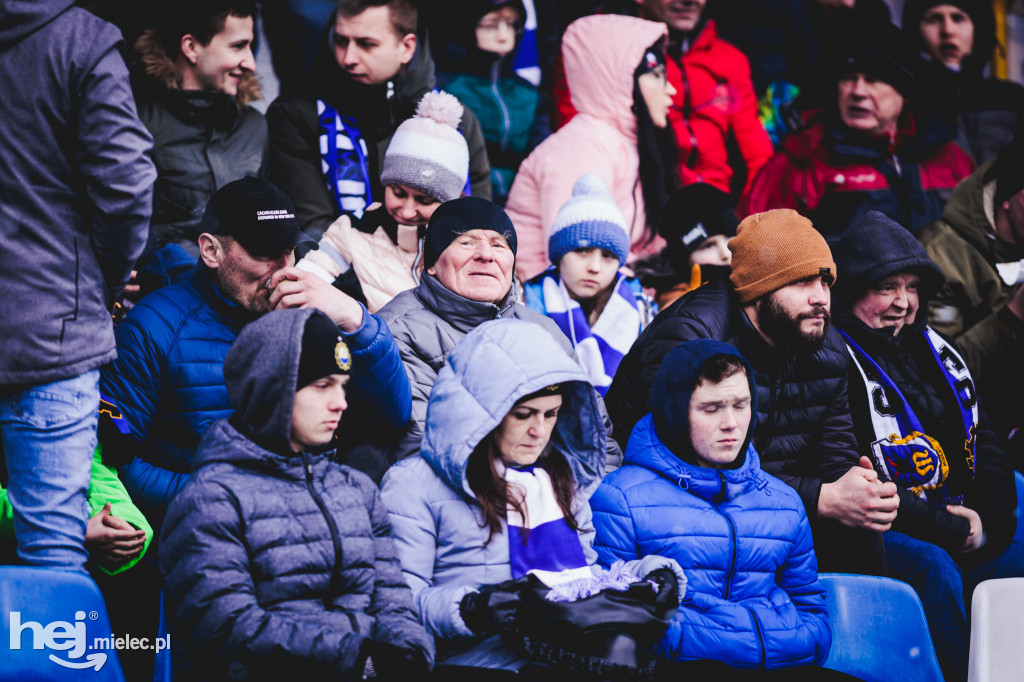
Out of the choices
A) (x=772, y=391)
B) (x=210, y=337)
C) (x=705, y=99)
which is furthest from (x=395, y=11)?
(x=772, y=391)

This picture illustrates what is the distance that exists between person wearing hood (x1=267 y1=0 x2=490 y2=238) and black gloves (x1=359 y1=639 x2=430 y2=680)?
2559mm

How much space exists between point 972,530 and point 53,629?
3.22 meters

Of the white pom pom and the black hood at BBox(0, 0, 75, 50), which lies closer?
the black hood at BBox(0, 0, 75, 50)

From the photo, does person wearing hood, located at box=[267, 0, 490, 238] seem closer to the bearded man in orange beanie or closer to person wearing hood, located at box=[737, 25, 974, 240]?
the bearded man in orange beanie

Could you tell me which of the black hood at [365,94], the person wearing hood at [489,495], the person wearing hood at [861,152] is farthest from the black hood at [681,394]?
the person wearing hood at [861,152]

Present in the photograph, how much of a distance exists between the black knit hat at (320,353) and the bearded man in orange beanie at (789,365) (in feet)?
4.71

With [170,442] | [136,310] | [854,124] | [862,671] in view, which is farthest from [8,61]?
[854,124]

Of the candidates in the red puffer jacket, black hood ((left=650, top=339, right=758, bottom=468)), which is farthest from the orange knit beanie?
the red puffer jacket

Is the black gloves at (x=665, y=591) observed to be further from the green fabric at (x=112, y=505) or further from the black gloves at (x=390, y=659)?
the green fabric at (x=112, y=505)

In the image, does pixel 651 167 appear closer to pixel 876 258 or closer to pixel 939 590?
pixel 876 258

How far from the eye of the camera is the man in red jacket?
5957 mm

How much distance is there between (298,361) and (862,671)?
6.59 feet

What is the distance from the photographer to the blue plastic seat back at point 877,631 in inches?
133

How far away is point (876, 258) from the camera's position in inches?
173
